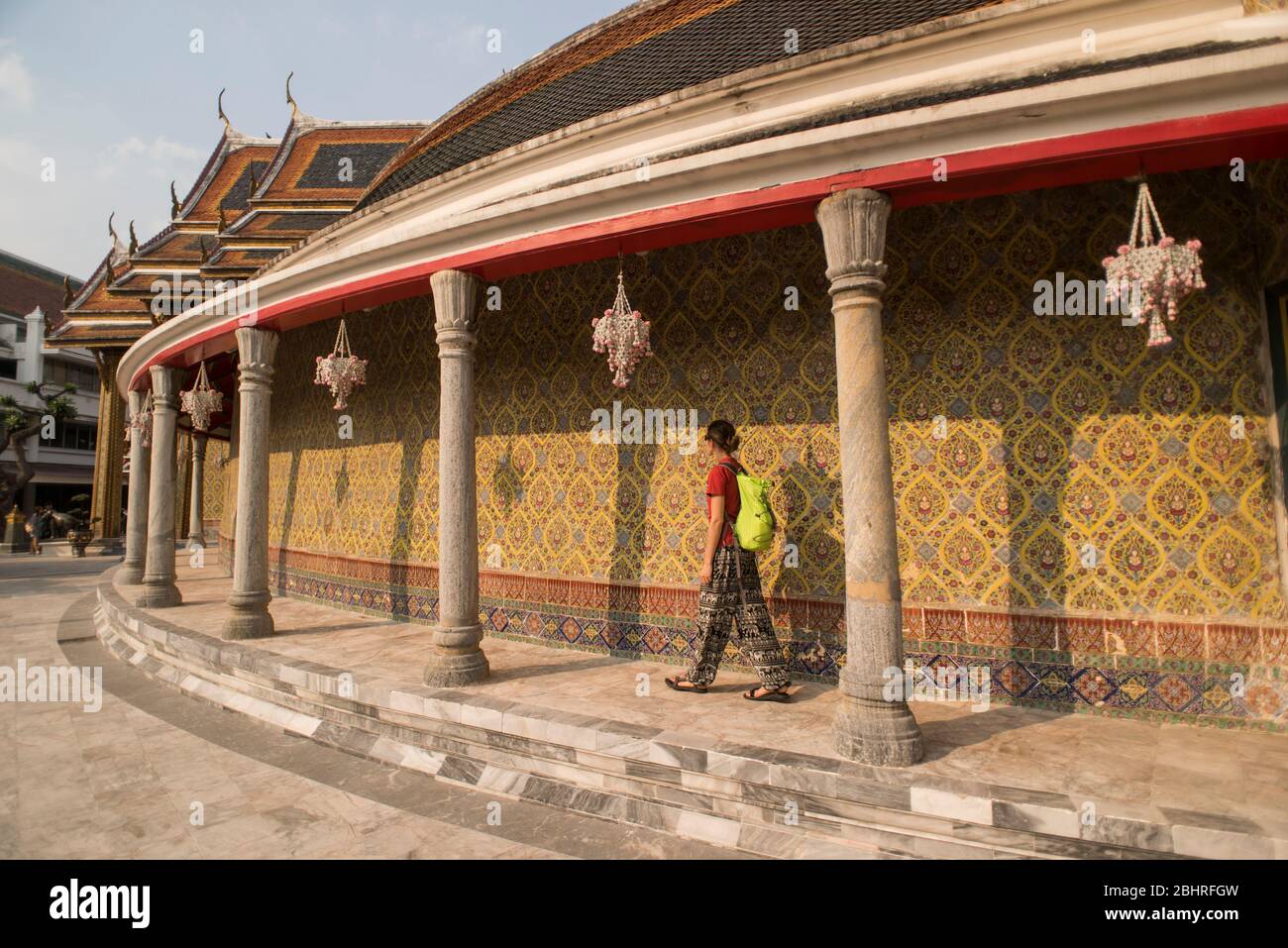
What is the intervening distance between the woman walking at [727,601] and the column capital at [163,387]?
8.06 meters

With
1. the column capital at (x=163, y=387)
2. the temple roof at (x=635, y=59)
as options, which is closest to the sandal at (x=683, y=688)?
the temple roof at (x=635, y=59)

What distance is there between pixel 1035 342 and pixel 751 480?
215 cm

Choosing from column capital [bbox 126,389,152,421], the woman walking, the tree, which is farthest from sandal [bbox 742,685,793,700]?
the tree

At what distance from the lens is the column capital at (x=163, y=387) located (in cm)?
886

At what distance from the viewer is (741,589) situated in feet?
15.2

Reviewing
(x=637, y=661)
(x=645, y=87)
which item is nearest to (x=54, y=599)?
(x=637, y=661)

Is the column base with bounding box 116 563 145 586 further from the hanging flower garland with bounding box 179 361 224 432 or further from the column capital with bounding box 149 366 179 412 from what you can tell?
the hanging flower garland with bounding box 179 361 224 432

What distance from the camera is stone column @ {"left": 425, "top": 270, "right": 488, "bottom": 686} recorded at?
5031mm

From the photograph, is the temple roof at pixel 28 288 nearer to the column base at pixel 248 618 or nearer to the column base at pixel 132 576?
the column base at pixel 132 576

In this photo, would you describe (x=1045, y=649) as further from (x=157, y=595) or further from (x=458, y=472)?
(x=157, y=595)

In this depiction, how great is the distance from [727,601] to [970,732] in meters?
1.65

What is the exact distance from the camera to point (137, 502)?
9.88 meters

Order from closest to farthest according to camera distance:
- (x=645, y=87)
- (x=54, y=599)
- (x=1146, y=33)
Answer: (x=1146, y=33) < (x=645, y=87) < (x=54, y=599)
